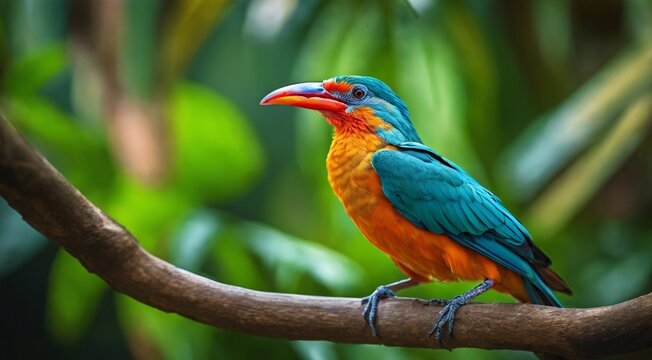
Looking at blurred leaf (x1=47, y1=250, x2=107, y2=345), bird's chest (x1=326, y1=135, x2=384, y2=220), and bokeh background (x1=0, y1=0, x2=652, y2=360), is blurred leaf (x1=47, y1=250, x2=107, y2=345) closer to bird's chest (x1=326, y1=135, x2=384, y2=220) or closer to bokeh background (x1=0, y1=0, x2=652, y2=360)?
bokeh background (x1=0, y1=0, x2=652, y2=360)

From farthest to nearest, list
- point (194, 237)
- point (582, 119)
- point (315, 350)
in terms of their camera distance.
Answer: point (582, 119) < point (194, 237) < point (315, 350)

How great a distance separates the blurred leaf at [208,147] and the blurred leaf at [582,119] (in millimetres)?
1598

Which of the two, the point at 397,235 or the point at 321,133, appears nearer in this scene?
the point at 397,235

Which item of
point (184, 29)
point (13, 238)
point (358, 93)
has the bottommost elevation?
point (358, 93)

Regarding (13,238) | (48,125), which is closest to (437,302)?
(48,125)

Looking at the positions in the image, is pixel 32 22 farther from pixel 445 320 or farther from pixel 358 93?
pixel 445 320

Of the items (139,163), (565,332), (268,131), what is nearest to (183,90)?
(139,163)

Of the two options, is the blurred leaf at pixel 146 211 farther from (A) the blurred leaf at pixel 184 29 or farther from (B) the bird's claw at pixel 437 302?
(B) the bird's claw at pixel 437 302

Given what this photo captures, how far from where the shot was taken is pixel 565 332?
2273 mm

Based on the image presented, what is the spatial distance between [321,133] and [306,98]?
195 cm

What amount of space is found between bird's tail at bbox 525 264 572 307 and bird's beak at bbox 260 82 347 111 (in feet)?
2.63

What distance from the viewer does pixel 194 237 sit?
170 inches

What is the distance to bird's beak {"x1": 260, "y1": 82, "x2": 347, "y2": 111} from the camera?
255cm

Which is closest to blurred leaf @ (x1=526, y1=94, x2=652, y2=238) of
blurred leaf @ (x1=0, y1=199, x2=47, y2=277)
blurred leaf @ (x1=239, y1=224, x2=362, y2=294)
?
blurred leaf @ (x1=239, y1=224, x2=362, y2=294)
